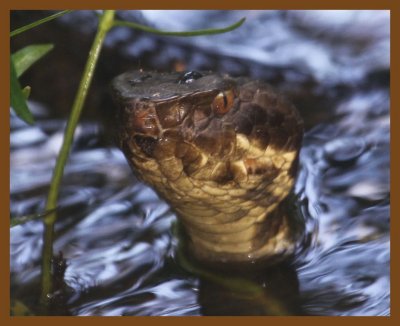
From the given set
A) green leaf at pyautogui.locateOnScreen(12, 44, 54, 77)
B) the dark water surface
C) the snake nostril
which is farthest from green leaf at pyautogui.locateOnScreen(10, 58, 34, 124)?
the dark water surface

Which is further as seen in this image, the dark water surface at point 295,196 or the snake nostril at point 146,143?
the dark water surface at point 295,196

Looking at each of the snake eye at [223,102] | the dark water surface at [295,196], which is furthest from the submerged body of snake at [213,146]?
the dark water surface at [295,196]

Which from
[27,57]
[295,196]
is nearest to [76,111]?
[27,57]

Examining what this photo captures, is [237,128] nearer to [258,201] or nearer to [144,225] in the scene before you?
[258,201]

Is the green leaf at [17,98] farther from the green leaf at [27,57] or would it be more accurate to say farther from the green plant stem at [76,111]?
the green plant stem at [76,111]

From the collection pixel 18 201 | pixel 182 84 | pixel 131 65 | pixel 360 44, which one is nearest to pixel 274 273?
pixel 182 84

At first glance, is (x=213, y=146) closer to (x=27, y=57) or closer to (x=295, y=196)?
(x=27, y=57)

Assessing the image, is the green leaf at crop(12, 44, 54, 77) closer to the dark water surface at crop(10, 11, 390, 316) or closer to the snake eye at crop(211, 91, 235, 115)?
the snake eye at crop(211, 91, 235, 115)
